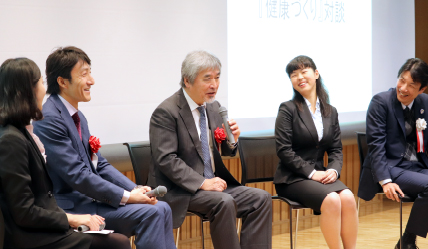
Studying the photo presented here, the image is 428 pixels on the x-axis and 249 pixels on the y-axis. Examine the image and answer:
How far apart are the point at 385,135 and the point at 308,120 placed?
632mm

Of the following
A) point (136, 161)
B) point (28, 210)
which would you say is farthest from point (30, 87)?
point (136, 161)

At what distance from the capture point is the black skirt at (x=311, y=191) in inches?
138

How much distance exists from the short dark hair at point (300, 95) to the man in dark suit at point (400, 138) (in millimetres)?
388

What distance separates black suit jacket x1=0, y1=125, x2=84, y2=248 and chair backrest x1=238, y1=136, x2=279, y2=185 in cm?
176

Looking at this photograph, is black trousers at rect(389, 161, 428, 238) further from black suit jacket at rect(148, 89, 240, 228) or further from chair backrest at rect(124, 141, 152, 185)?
chair backrest at rect(124, 141, 152, 185)

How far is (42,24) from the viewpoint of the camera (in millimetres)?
3469

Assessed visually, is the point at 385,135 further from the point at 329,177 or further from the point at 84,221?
the point at 84,221

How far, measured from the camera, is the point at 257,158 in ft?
12.8

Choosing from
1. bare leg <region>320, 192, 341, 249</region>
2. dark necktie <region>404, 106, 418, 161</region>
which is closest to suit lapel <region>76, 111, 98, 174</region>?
bare leg <region>320, 192, 341, 249</region>

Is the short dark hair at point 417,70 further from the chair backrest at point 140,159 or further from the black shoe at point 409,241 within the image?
the chair backrest at point 140,159

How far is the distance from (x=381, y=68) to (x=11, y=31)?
402 cm

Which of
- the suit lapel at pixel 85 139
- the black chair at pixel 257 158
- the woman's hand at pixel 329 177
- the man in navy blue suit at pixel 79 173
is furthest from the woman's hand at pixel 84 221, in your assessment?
the woman's hand at pixel 329 177

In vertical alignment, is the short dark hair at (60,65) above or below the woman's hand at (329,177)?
above

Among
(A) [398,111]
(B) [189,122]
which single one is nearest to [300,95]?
(A) [398,111]
